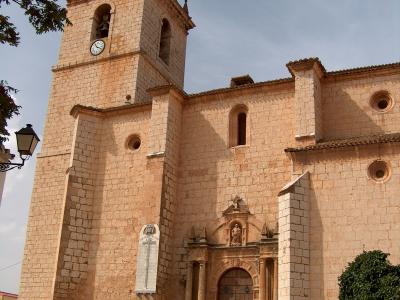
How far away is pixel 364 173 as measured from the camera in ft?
40.6

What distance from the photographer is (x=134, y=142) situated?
1722 cm

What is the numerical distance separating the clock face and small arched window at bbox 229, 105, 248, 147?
6.83 m

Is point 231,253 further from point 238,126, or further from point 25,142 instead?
point 25,142

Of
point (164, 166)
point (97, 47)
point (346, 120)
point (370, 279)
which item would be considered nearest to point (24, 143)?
point (370, 279)

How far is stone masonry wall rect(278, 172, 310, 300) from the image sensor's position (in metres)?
11.8

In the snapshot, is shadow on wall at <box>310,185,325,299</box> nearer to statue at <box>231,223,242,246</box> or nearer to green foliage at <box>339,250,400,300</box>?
green foliage at <box>339,250,400,300</box>

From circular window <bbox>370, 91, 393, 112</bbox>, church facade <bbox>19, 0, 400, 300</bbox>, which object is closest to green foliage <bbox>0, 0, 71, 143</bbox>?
church facade <bbox>19, 0, 400, 300</bbox>

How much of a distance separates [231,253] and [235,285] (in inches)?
31.8

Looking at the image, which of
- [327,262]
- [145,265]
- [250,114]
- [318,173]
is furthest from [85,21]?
[327,262]

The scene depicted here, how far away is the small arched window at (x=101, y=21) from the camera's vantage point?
21500mm

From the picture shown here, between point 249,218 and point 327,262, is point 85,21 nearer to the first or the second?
point 249,218

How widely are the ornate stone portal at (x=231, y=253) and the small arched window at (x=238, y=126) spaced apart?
5.82ft

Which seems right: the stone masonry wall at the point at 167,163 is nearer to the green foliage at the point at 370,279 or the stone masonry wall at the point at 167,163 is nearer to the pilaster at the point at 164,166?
the pilaster at the point at 164,166

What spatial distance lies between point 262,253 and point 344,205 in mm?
2804
